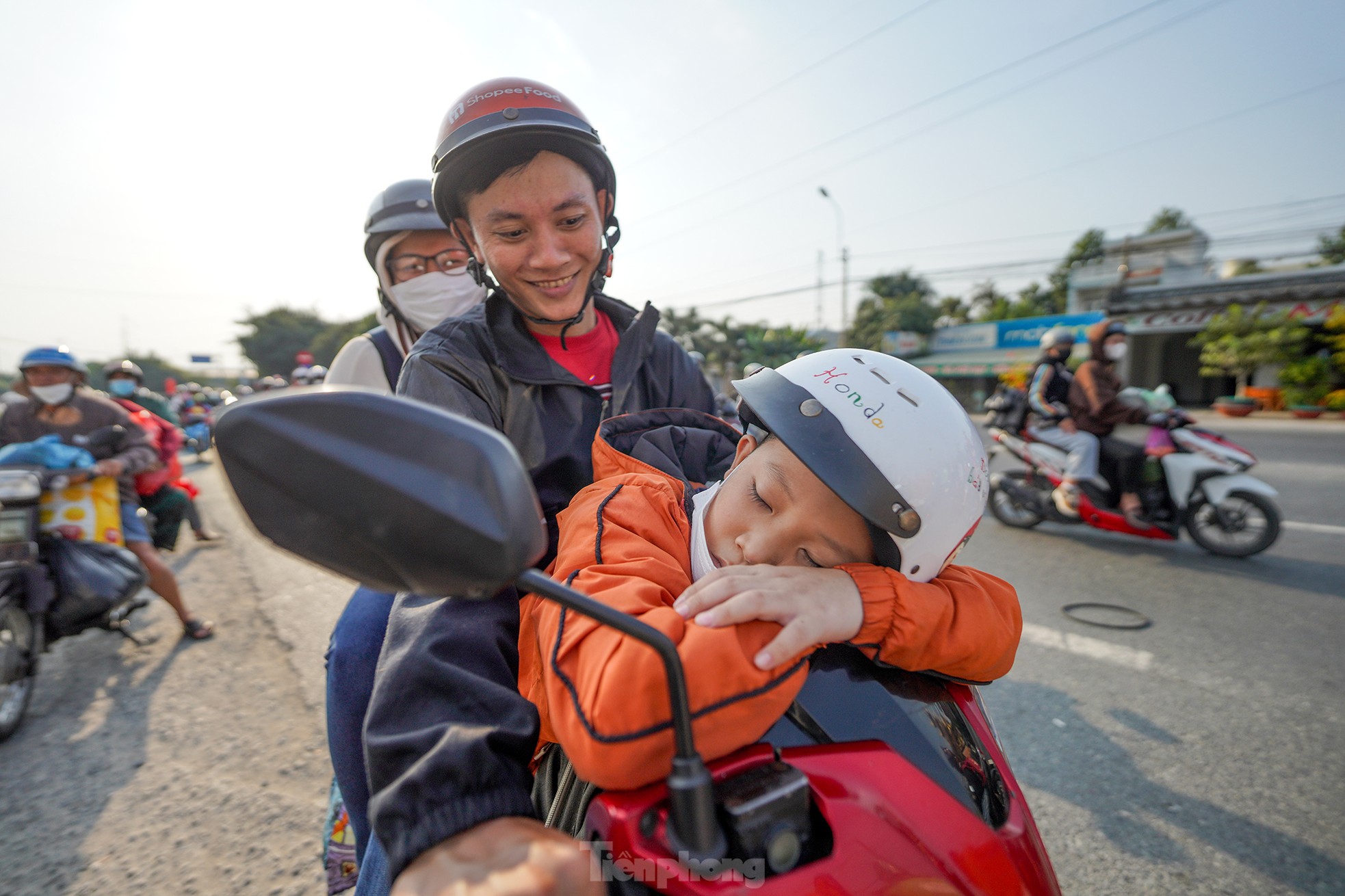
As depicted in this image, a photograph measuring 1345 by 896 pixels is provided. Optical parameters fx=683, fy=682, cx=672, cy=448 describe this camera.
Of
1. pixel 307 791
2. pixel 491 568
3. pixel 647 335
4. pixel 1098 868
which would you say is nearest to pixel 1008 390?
pixel 1098 868

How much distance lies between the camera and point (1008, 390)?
7051 millimetres

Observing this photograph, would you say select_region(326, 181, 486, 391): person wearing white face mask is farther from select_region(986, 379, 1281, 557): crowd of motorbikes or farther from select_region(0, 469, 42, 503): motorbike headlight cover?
select_region(986, 379, 1281, 557): crowd of motorbikes

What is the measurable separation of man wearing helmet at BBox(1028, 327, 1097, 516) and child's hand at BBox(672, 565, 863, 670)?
598 cm

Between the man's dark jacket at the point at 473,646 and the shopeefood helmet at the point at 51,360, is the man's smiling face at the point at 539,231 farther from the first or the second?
the shopeefood helmet at the point at 51,360

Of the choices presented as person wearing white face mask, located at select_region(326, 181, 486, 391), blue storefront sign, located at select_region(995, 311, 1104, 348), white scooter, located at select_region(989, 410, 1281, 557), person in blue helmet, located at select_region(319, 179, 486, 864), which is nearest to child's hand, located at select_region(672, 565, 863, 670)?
person in blue helmet, located at select_region(319, 179, 486, 864)

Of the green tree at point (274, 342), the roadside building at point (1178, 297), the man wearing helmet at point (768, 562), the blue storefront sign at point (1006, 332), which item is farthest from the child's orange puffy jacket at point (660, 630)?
the green tree at point (274, 342)

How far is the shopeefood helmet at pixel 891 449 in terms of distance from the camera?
1.02 meters

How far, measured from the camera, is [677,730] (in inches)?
26.6

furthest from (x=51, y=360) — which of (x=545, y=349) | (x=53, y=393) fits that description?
(x=545, y=349)

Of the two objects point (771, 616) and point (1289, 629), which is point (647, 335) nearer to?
point (771, 616)

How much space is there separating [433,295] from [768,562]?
2.41 m

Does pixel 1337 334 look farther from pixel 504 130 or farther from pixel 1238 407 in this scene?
pixel 504 130

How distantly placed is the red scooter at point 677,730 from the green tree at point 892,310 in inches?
1186

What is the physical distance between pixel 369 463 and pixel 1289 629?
4991mm
